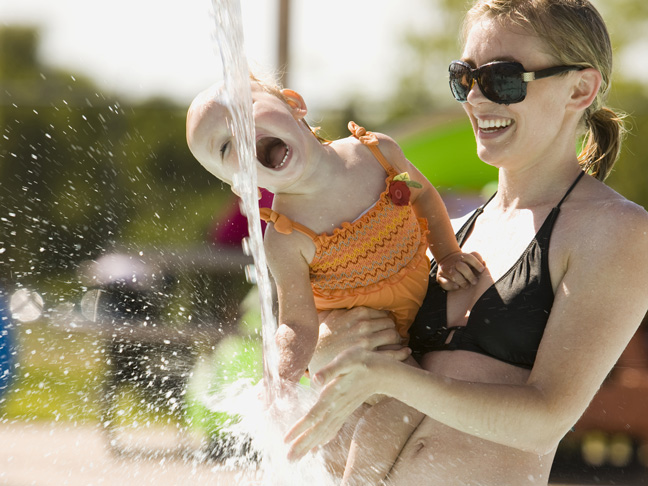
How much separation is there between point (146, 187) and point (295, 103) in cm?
756

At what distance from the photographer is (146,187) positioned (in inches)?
386

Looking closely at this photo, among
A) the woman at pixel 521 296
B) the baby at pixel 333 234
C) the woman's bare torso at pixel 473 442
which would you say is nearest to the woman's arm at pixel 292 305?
the baby at pixel 333 234

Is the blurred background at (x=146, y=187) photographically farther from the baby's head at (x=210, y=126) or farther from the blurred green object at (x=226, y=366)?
the baby's head at (x=210, y=126)

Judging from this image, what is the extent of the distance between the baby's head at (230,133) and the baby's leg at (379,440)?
72 cm

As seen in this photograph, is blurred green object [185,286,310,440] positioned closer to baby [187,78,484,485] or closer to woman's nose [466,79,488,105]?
baby [187,78,484,485]

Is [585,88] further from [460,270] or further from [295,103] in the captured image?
[295,103]

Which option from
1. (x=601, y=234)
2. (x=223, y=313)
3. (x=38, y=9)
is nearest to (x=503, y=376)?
(x=601, y=234)

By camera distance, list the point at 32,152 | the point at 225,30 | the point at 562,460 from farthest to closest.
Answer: the point at 32,152 → the point at 562,460 → the point at 225,30

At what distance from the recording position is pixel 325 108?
9430 millimetres

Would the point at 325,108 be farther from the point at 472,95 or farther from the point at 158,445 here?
the point at 472,95

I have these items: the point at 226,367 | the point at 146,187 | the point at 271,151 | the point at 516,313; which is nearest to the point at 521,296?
the point at 516,313

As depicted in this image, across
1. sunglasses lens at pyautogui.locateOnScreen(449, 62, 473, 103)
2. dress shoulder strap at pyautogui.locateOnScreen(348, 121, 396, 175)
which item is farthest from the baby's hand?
sunglasses lens at pyautogui.locateOnScreen(449, 62, 473, 103)

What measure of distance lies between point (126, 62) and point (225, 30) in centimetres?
938

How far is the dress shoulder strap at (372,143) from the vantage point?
254 centimetres
